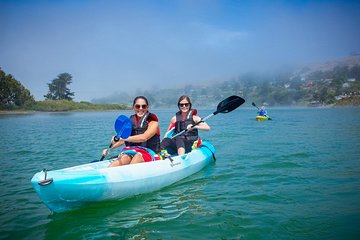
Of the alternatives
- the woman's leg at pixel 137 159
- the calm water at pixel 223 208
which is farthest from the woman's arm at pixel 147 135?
the calm water at pixel 223 208

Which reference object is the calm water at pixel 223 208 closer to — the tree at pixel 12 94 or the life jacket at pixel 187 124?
the life jacket at pixel 187 124

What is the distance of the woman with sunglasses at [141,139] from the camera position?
5539 mm

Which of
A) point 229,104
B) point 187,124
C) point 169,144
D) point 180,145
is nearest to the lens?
point 180,145

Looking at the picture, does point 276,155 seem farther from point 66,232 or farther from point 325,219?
point 66,232

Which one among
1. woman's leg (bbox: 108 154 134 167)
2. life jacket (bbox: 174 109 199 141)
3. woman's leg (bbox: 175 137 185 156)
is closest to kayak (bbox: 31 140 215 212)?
woman's leg (bbox: 108 154 134 167)

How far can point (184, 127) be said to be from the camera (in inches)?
318

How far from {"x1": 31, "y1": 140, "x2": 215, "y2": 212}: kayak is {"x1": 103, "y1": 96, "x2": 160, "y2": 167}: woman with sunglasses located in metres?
0.26

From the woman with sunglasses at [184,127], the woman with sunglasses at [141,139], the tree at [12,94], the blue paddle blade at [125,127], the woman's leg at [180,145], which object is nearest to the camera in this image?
the woman with sunglasses at [141,139]

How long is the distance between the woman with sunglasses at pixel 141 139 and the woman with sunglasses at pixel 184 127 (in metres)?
1.71

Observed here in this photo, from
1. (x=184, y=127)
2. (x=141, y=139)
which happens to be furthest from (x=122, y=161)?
(x=184, y=127)

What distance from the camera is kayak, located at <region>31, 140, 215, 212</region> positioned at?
4219 millimetres

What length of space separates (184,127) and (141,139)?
263 centimetres

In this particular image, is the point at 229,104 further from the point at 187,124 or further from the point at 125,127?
the point at 125,127

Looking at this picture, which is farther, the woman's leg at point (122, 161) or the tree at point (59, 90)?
the tree at point (59, 90)
